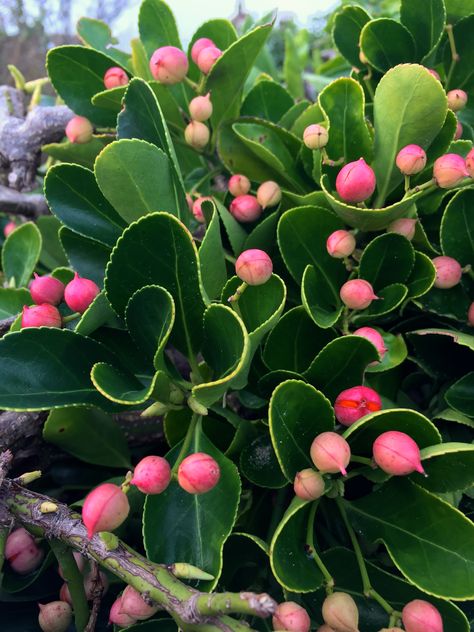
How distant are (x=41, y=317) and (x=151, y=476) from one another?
25 centimetres

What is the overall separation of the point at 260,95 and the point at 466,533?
2.52ft

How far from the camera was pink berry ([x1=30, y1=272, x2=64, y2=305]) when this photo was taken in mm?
785

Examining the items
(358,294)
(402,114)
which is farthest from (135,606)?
(402,114)

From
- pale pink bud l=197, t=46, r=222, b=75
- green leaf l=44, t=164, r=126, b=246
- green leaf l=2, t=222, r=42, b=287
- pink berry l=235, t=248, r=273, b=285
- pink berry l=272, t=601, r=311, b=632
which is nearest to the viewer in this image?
pink berry l=272, t=601, r=311, b=632

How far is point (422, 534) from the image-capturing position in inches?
26.1

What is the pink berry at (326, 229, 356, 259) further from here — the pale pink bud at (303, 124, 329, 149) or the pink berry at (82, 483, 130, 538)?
the pink berry at (82, 483, 130, 538)

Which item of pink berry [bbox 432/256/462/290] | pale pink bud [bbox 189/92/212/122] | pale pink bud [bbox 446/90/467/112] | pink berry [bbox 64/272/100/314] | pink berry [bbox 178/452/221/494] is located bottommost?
pink berry [bbox 178/452/221/494]

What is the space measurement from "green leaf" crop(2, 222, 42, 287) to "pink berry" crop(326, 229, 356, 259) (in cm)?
50

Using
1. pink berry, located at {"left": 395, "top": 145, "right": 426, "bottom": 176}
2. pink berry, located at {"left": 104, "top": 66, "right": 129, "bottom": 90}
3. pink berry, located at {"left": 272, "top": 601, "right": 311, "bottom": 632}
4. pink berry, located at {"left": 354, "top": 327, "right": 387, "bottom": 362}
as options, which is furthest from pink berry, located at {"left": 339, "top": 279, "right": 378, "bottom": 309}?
pink berry, located at {"left": 104, "top": 66, "right": 129, "bottom": 90}

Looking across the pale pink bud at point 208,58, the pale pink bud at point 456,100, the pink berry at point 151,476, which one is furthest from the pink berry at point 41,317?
the pale pink bud at point 456,100

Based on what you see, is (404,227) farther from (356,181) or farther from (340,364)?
(340,364)

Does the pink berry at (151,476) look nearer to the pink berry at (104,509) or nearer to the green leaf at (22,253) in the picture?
the pink berry at (104,509)

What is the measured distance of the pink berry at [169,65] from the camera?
89 centimetres

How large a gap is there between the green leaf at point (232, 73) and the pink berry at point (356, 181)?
0.27m
